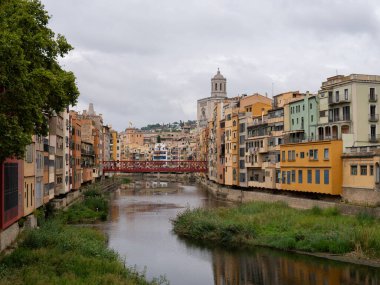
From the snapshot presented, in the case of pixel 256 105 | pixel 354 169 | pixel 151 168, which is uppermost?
pixel 256 105

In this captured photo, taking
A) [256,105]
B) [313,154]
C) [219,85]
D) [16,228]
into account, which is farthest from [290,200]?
[219,85]

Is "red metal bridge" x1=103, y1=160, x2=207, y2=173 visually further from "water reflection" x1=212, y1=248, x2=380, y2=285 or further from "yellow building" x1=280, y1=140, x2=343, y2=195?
"water reflection" x1=212, y1=248, x2=380, y2=285

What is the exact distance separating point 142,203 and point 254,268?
136ft

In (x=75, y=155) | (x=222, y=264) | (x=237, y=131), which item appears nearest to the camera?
(x=222, y=264)

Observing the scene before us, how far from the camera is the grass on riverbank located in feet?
105

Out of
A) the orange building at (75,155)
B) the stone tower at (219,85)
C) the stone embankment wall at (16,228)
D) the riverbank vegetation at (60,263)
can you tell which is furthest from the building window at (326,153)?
the stone tower at (219,85)

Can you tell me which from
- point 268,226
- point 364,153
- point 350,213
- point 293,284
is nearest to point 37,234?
point 293,284

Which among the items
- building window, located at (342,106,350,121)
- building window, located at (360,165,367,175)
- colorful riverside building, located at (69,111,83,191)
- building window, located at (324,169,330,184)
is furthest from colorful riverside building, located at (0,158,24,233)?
colorful riverside building, located at (69,111,83,191)

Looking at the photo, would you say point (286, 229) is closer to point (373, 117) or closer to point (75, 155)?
point (373, 117)

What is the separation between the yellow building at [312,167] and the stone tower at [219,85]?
138 meters

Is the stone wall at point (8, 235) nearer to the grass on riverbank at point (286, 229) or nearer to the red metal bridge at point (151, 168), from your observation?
the grass on riverbank at point (286, 229)

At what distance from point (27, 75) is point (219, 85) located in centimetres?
17726

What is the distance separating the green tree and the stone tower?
17245cm

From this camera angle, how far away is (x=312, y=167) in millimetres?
49531
